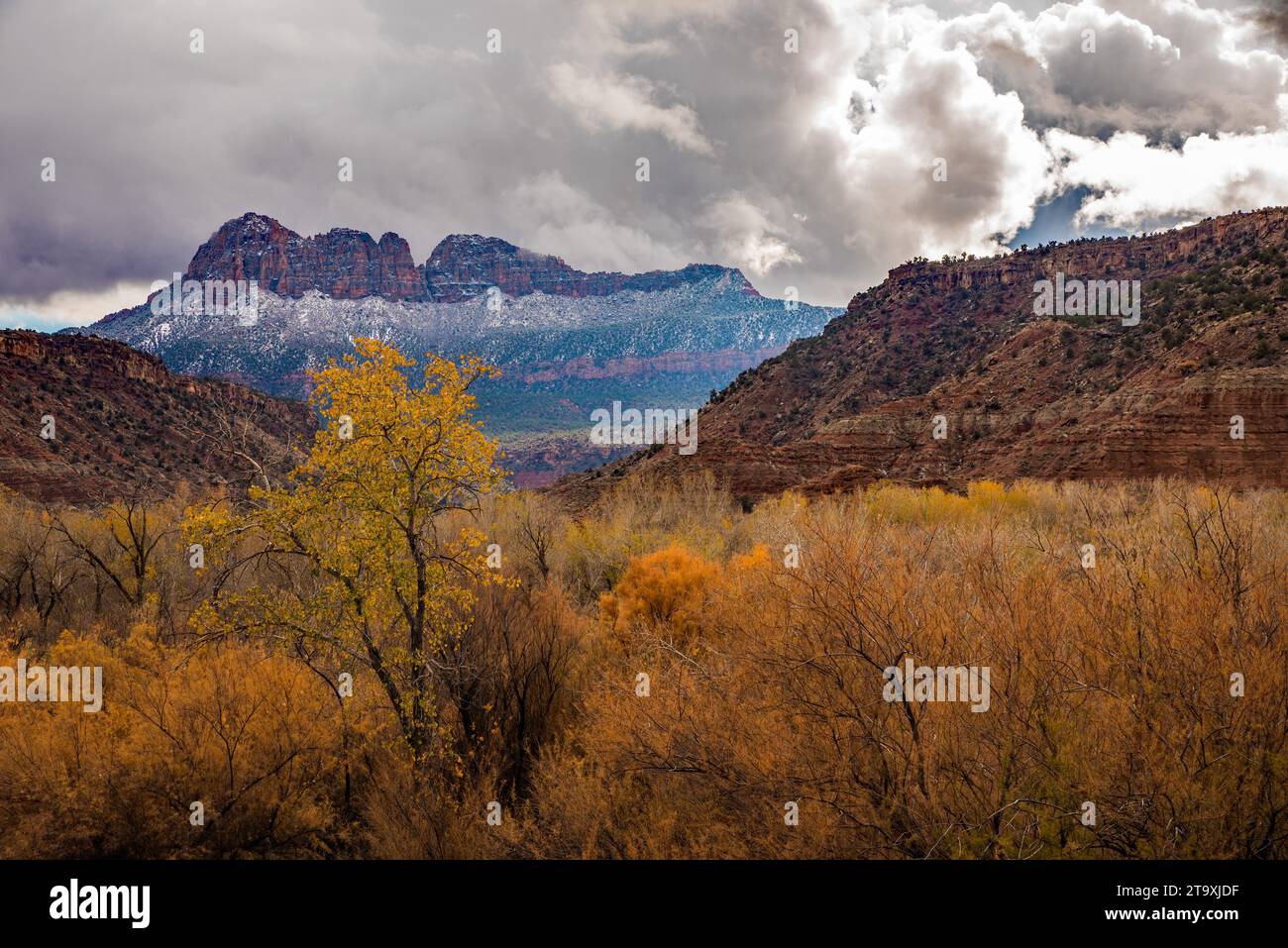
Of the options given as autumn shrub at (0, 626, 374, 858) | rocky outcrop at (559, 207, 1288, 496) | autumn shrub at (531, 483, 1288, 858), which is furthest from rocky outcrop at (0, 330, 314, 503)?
autumn shrub at (531, 483, 1288, 858)

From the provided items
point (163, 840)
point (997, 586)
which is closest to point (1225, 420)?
point (997, 586)

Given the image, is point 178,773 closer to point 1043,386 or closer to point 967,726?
point 967,726

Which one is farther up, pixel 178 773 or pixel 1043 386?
pixel 1043 386

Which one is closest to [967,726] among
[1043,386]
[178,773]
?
[178,773]

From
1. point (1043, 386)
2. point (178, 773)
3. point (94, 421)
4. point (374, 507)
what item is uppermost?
point (1043, 386)

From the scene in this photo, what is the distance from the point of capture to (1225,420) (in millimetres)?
35094

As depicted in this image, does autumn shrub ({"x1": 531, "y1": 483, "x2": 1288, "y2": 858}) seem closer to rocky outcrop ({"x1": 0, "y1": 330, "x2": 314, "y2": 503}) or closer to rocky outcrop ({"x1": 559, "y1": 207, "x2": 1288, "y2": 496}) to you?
rocky outcrop ({"x1": 559, "y1": 207, "x2": 1288, "y2": 496})

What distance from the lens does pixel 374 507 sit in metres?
10.5

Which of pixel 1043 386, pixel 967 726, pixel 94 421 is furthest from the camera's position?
pixel 94 421

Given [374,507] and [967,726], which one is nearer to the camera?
[967,726]

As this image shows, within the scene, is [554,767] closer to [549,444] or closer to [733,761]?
[733,761]

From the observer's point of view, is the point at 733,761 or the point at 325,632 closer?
the point at 733,761

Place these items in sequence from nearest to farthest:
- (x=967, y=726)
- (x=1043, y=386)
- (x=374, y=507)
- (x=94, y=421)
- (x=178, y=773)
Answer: (x=967, y=726)
(x=374, y=507)
(x=178, y=773)
(x=1043, y=386)
(x=94, y=421)
